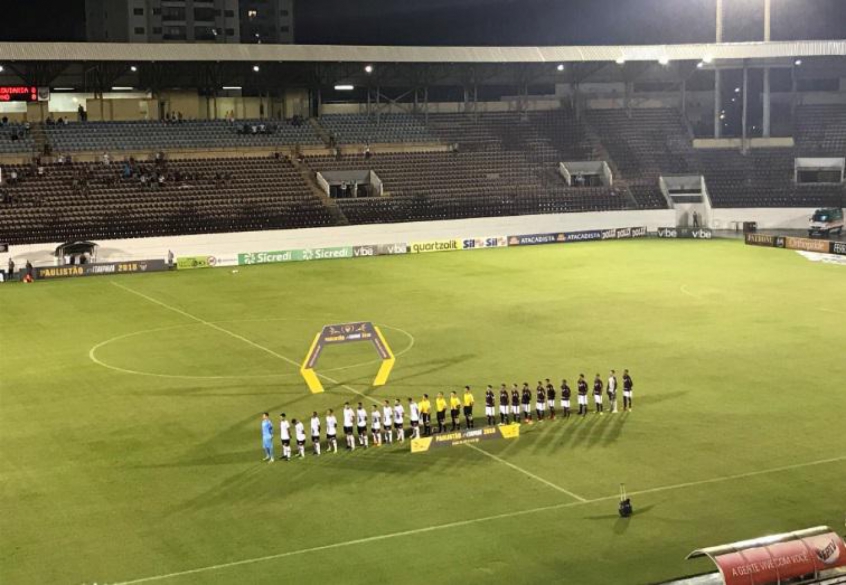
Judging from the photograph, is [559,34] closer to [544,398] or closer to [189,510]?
[544,398]

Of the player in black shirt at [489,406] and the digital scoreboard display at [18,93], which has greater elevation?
the digital scoreboard display at [18,93]

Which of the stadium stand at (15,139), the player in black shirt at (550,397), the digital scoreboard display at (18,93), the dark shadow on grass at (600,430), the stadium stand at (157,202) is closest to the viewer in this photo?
the dark shadow on grass at (600,430)

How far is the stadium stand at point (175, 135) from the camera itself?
77.6 m

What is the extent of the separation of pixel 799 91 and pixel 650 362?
216ft

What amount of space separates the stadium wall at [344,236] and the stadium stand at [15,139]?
13.4 meters

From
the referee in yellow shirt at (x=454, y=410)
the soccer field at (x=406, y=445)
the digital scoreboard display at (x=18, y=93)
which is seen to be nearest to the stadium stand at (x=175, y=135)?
the digital scoreboard display at (x=18, y=93)

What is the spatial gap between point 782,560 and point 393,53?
69094 mm

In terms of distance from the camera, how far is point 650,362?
123 feet

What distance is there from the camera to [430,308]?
49.6 m

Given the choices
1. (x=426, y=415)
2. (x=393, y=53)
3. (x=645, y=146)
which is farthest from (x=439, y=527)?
(x=645, y=146)

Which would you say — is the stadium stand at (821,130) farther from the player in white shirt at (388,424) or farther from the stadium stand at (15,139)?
the player in white shirt at (388,424)

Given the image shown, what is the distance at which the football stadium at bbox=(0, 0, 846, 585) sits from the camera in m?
22.2

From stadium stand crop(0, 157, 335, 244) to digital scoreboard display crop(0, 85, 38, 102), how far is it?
6005 mm

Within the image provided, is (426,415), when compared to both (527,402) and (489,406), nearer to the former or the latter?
(489,406)
